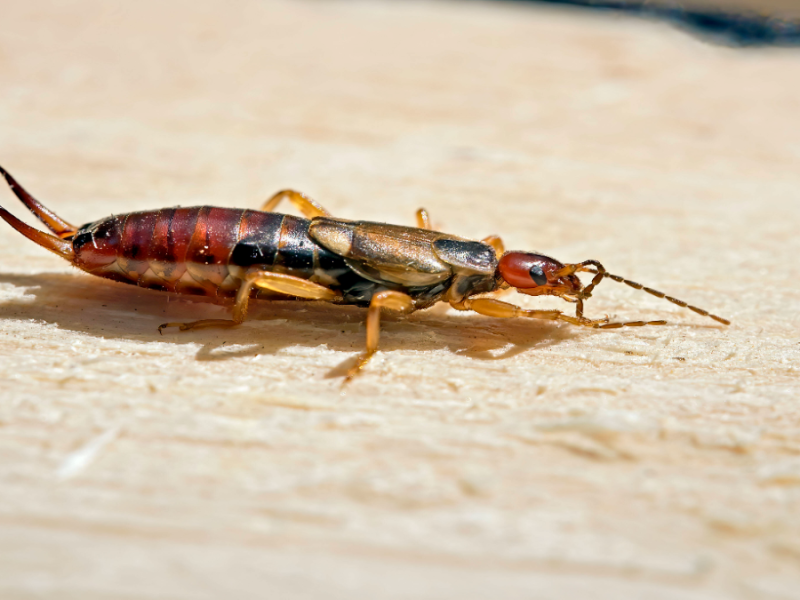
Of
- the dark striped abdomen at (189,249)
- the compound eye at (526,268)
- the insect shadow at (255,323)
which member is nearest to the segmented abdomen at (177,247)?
the dark striped abdomen at (189,249)

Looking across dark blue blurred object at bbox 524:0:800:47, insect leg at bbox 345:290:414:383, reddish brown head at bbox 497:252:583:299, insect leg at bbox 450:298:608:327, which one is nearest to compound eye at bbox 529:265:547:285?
reddish brown head at bbox 497:252:583:299

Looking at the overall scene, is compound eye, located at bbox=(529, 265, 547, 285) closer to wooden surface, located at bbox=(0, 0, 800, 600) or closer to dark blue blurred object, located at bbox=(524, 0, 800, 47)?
wooden surface, located at bbox=(0, 0, 800, 600)

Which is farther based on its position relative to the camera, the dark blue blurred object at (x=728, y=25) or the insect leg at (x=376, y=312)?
the dark blue blurred object at (x=728, y=25)

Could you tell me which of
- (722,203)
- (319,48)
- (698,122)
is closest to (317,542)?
(722,203)

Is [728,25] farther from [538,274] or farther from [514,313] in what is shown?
[514,313]

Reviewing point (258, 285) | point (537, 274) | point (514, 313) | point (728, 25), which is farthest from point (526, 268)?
point (728, 25)

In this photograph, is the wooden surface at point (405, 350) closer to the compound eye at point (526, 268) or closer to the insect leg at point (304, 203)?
the compound eye at point (526, 268)
